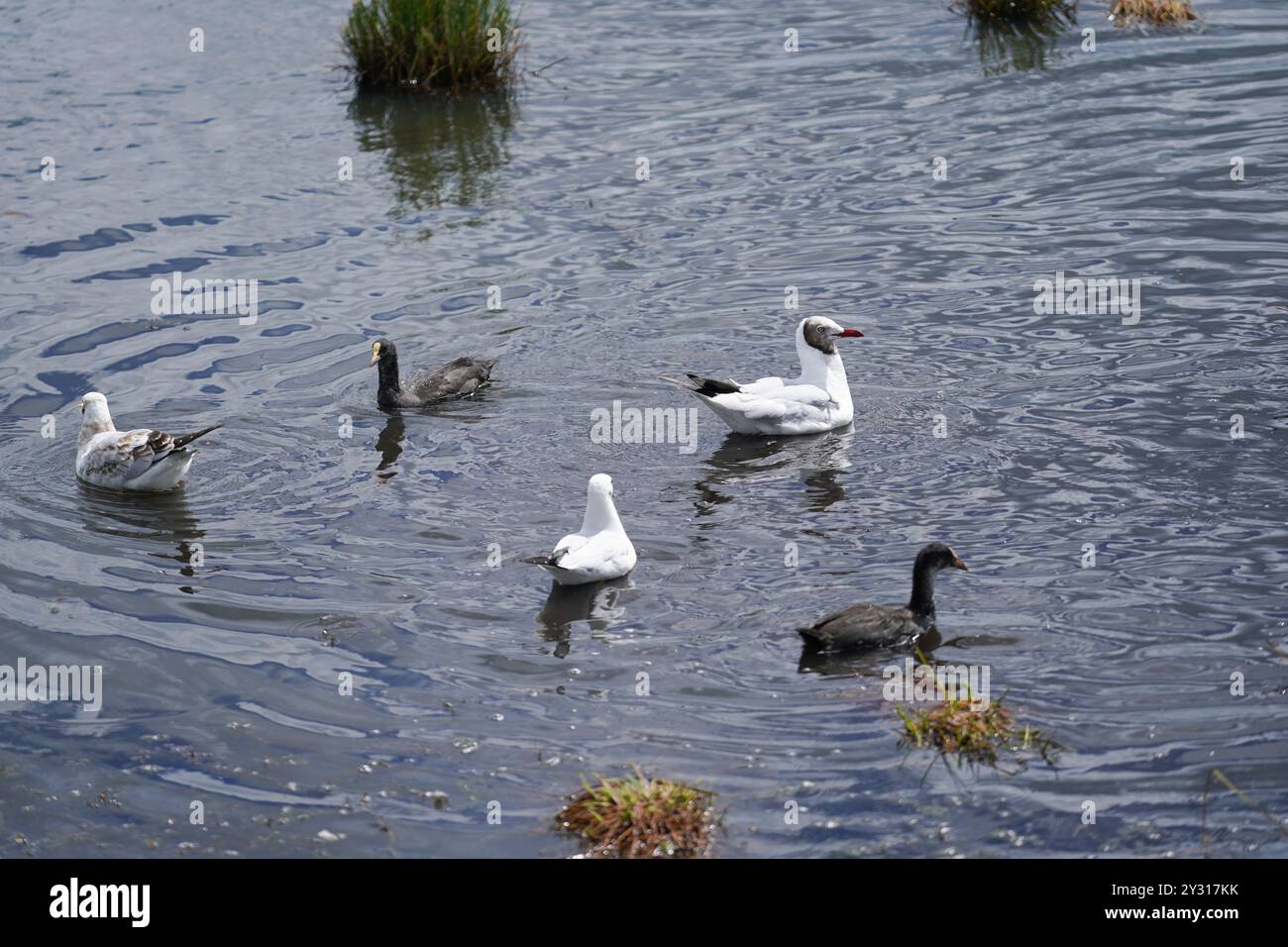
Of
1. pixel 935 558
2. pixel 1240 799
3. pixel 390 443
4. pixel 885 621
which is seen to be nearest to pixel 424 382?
pixel 390 443

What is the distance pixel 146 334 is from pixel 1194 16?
16354 mm

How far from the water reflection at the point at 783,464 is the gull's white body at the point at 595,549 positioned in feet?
4.40

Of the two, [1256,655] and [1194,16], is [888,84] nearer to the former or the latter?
[1194,16]

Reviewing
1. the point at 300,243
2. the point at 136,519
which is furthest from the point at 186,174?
the point at 136,519

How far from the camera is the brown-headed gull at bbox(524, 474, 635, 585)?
10797 mm

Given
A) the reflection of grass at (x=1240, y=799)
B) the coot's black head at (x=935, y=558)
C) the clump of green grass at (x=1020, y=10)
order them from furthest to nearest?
the clump of green grass at (x=1020, y=10) → the coot's black head at (x=935, y=558) → the reflection of grass at (x=1240, y=799)

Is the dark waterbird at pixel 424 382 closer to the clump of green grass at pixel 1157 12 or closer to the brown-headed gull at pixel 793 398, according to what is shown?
the brown-headed gull at pixel 793 398

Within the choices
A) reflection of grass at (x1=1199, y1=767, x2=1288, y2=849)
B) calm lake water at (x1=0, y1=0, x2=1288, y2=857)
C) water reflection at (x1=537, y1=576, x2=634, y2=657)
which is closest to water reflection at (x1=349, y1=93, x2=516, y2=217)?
calm lake water at (x1=0, y1=0, x2=1288, y2=857)

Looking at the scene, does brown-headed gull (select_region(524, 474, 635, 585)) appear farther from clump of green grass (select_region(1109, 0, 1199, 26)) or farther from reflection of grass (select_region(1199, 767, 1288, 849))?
clump of green grass (select_region(1109, 0, 1199, 26))

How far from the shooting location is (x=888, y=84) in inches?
889

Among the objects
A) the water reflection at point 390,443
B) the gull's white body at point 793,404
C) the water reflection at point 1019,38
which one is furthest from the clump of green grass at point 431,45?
the gull's white body at point 793,404

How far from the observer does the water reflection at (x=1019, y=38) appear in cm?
2317

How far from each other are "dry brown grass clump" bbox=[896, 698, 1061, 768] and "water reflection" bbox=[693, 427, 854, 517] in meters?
3.74

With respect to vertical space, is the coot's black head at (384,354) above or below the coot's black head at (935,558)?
above
